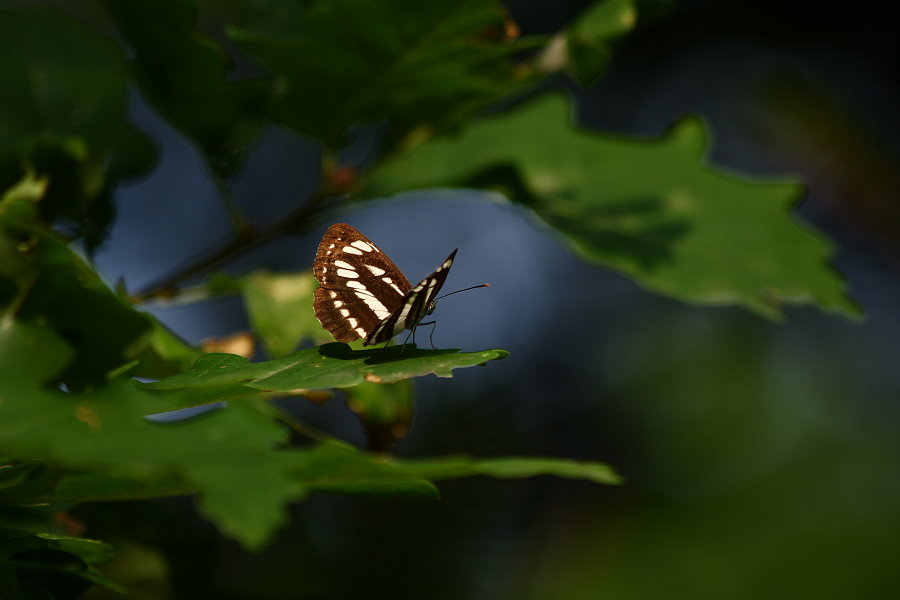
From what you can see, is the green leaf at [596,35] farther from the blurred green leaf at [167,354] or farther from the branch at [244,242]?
the blurred green leaf at [167,354]

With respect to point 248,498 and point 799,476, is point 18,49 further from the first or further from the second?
point 799,476

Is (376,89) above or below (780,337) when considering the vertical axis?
above

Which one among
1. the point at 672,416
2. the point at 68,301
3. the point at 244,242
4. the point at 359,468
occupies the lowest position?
the point at 672,416

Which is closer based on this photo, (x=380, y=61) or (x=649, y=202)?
(x=380, y=61)

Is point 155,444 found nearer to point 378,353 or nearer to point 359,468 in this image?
point 359,468

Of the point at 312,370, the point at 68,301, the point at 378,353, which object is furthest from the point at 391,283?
the point at 68,301

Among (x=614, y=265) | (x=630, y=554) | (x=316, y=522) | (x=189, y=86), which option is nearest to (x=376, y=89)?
(x=189, y=86)

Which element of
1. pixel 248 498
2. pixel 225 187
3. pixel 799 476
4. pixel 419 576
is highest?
pixel 248 498

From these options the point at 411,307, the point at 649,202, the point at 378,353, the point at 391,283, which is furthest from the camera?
the point at 649,202
